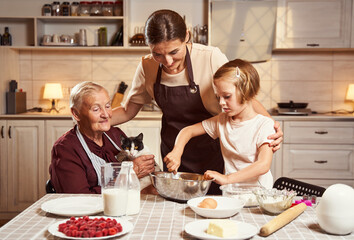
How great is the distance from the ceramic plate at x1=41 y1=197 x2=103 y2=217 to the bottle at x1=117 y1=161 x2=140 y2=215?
10cm

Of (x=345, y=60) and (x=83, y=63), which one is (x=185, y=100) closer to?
(x=83, y=63)

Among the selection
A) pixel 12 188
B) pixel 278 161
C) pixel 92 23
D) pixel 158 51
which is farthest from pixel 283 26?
pixel 12 188

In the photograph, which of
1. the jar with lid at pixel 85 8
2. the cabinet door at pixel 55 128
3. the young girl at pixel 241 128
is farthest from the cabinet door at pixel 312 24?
the young girl at pixel 241 128

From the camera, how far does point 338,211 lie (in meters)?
1.24

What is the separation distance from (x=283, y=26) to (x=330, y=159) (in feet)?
4.58

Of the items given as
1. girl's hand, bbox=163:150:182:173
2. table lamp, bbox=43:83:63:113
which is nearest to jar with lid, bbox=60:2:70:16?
table lamp, bbox=43:83:63:113

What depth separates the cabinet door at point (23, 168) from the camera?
415 centimetres

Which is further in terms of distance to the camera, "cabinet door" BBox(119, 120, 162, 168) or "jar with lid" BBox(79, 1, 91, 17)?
"jar with lid" BBox(79, 1, 91, 17)

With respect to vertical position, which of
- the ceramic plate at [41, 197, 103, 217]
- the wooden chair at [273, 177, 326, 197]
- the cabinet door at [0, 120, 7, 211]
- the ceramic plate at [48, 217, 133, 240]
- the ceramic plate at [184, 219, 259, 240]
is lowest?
the cabinet door at [0, 120, 7, 211]

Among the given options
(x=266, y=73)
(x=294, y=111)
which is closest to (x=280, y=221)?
(x=294, y=111)

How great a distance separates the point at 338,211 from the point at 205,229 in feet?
1.28

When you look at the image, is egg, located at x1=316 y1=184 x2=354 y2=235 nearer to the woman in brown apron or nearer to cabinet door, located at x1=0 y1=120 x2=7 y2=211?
the woman in brown apron

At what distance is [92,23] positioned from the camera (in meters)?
4.66

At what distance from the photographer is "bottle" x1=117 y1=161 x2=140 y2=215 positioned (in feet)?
4.63
